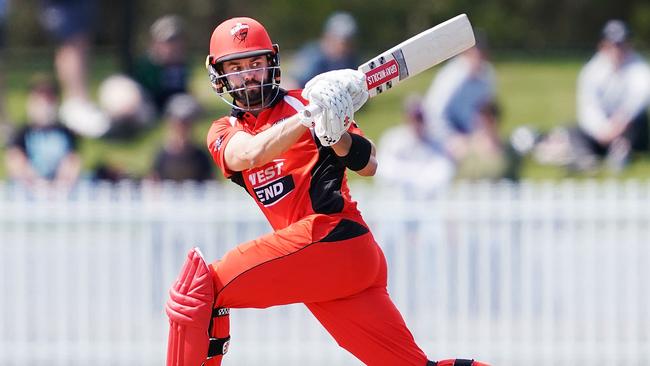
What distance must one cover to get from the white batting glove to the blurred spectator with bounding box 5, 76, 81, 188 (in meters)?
5.83

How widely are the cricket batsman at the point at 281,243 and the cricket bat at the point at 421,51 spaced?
0.25 meters

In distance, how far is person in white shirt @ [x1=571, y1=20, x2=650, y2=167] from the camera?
38.8 feet

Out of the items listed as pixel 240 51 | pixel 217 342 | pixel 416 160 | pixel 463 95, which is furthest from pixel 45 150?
pixel 240 51

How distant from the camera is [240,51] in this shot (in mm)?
5301

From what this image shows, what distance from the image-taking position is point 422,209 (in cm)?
902

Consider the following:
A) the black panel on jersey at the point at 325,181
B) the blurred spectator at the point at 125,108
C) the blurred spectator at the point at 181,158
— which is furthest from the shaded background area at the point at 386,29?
the black panel on jersey at the point at 325,181

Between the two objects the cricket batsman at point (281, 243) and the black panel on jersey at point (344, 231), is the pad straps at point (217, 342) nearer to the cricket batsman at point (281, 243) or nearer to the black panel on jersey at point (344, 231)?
the cricket batsman at point (281, 243)

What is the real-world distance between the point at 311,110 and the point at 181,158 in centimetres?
528

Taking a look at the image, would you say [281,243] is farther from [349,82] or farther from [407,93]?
[407,93]

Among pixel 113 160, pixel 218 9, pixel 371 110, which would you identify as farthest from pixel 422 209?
pixel 218 9

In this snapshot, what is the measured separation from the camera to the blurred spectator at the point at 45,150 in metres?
10.6

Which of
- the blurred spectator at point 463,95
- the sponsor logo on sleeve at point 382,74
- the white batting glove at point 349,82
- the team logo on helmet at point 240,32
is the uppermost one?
the blurred spectator at point 463,95

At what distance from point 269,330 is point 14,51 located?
39.0 ft

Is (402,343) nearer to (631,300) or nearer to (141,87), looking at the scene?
(631,300)
